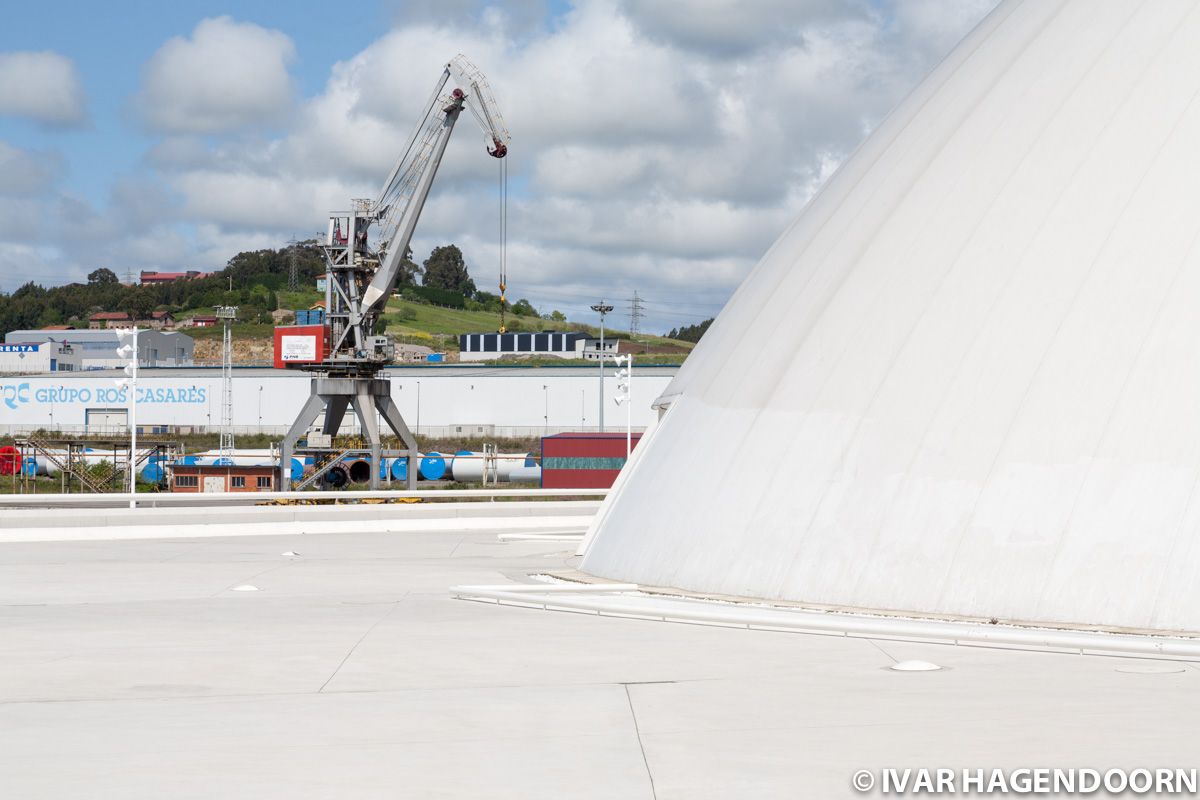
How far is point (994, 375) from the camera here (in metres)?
14.5

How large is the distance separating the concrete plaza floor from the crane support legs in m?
46.8

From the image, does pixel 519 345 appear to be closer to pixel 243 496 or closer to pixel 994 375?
pixel 243 496

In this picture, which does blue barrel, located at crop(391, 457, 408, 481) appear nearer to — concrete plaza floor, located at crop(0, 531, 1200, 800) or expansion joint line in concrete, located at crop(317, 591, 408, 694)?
expansion joint line in concrete, located at crop(317, 591, 408, 694)

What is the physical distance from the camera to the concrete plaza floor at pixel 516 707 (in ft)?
25.7

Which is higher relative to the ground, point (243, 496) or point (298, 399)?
point (298, 399)

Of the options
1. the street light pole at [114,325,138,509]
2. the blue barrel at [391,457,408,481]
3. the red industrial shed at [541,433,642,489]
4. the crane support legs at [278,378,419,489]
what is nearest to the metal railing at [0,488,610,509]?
the street light pole at [114,325,138,509]

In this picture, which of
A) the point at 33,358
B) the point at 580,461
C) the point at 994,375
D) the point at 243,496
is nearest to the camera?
the point at 994,375

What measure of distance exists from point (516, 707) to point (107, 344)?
143962 mm

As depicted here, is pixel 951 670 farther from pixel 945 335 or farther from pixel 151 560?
pixel 151 560

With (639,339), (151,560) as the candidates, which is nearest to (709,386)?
(151,560)

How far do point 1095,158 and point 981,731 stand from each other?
28.8 ft

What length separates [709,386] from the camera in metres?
18.4

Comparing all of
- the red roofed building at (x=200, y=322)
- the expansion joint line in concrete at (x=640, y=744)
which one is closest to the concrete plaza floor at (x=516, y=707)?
the expansion joint line in concrete at (x=640, y=744)

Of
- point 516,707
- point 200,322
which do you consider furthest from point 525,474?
point 200,322
